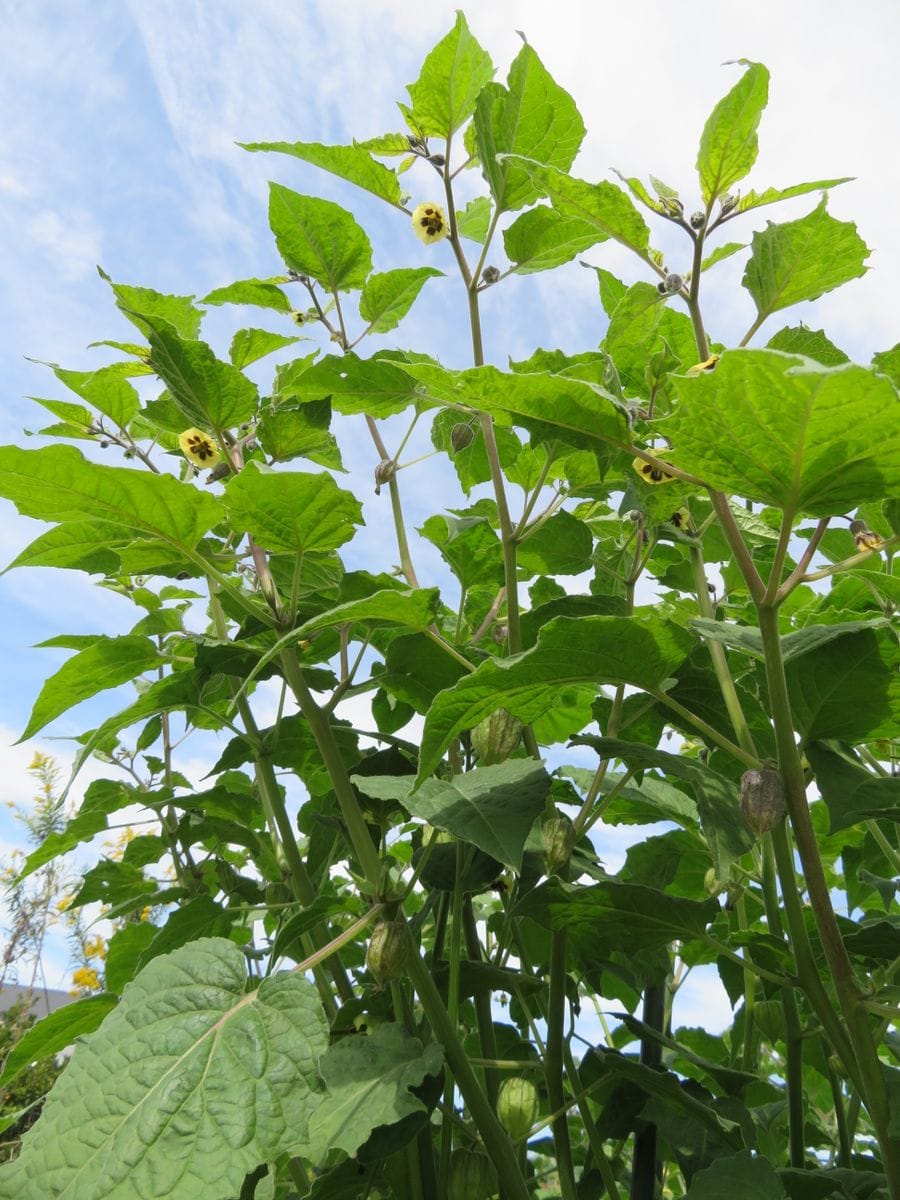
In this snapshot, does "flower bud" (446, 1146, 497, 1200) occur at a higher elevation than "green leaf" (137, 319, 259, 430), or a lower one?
lower

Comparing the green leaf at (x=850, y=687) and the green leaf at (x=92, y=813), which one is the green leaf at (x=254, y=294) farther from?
the green leaf at (x=850, y=687)

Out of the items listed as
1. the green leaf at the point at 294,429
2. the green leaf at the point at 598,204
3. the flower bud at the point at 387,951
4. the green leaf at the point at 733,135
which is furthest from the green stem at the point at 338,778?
the green leaf at the point at 733,135

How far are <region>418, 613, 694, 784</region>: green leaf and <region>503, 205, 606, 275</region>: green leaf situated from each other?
583 mm

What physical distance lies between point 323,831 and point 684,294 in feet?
2.60

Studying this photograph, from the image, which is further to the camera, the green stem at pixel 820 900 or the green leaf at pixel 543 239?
the green leaf at pixel 543 239

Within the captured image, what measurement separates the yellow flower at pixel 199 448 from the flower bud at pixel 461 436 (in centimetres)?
31

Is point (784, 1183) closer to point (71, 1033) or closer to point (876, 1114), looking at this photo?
point (876, 1114)

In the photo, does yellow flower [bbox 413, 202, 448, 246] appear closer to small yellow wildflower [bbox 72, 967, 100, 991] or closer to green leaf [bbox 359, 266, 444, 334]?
green leaf [bbox 359, 266, 444, 334]

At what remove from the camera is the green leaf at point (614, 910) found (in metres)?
0.96

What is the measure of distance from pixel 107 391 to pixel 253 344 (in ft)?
0.69

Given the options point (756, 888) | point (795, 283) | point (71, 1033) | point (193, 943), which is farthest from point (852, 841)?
point (71, 1033)

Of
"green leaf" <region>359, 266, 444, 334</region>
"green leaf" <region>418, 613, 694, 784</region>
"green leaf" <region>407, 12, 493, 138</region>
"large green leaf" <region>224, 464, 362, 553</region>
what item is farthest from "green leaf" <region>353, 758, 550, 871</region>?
"green leaf" <region>407, 12, 493, 138</region>

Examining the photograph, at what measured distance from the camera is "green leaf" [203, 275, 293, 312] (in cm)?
139

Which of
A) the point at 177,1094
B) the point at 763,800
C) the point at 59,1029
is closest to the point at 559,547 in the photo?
the point at 763,800
